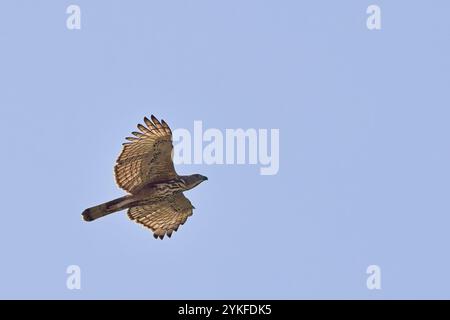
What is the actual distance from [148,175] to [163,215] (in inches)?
43.6

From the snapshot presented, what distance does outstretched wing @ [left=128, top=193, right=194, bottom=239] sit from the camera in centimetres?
2156

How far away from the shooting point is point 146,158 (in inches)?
813

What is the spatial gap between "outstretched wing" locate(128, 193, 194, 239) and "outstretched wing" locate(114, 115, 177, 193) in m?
0.80

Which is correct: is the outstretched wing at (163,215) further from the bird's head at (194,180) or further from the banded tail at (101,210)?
the banded tail at (101,210)

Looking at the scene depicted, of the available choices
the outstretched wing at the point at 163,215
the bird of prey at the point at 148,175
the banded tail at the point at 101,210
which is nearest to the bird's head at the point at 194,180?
the bird of prey at the point at 148,175

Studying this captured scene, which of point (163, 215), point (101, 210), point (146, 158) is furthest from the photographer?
point (163, 215)

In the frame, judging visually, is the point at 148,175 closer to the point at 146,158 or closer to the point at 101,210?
the point at 146,158

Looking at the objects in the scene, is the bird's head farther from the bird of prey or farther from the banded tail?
the banded tail

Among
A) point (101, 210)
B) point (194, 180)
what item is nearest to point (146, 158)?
point (194, 180)

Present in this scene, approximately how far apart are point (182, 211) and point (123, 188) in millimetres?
1400

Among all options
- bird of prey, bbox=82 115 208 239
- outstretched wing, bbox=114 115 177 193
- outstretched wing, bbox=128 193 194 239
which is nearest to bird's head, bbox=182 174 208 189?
bird of prey, bbox=82 115 208 239
